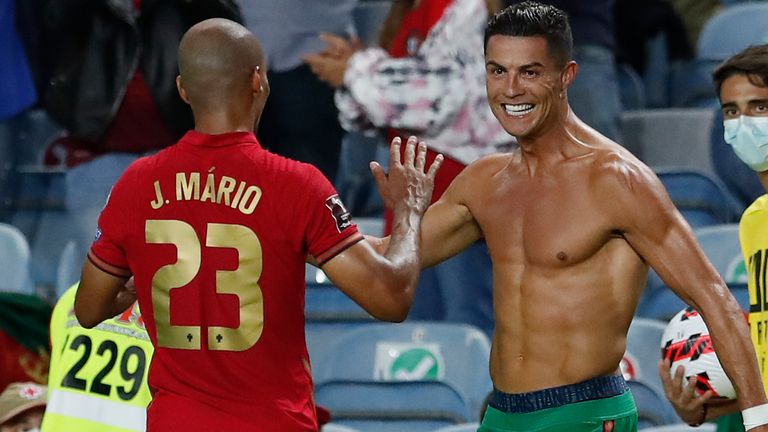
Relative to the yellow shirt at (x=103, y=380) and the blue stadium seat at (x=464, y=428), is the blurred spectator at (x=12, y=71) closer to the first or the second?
the yellow shirt at (x=103, y=380)

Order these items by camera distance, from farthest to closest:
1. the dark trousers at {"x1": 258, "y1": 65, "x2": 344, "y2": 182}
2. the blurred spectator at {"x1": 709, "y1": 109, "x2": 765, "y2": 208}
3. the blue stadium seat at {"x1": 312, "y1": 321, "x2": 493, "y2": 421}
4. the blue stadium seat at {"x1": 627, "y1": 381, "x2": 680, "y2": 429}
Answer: the blurred spectator at {"x1": 709, "y1": 109, "x2": 765, "y2": 208} < the dark trousers at {"x1": 258, "y1": 65, "x2": 344, "y2": 182} < the blue stadium seat at {"x1": 312, "y1": 321, "x2": 493, "y2": 421} < the blue stadium seat at {"x1": 627, "y1": 381, "x2": 680, "y2": 429}

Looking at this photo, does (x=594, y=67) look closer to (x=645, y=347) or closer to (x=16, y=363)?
(x=645, y=347)

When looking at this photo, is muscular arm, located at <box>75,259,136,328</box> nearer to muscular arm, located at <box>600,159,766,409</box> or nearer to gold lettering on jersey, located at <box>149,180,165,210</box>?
gold lettering on jersey, located at <box>149,180,165,210</box>

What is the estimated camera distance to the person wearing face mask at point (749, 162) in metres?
4.73

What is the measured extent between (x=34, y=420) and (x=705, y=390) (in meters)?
2.33

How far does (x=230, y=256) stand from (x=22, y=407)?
187 centimetres

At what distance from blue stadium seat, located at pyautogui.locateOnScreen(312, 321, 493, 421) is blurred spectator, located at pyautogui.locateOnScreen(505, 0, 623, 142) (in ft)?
3.90

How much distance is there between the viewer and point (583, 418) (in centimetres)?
420

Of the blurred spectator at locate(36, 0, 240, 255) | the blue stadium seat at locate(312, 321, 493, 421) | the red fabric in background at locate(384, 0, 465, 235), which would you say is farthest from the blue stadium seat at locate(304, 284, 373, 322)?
the blurred spectator at locate(36, 0, 240, 255)

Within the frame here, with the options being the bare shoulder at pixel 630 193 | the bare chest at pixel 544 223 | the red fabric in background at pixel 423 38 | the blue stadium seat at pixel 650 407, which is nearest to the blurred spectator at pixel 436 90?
the red fabric in background at pixel 423 38

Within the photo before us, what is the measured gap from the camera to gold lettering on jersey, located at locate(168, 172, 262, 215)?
13.2 ft

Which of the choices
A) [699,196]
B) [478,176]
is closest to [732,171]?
[699,196]

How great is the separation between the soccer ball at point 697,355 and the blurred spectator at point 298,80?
2461 mm

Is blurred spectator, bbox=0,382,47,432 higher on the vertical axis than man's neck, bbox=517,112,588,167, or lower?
lower
